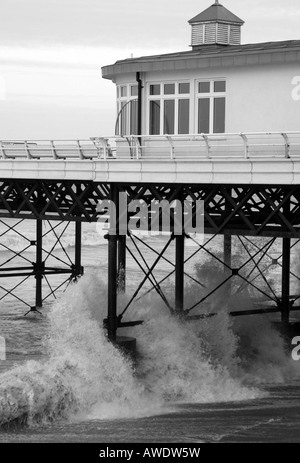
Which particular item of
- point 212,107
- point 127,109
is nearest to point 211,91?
point 212,107

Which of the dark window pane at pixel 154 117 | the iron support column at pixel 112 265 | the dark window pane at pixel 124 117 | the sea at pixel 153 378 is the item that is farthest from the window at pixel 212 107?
the sea at pixel 153 378

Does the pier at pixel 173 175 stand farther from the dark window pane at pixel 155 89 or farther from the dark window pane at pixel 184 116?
the dark window pane at pixel 155 89

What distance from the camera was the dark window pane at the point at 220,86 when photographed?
95.4 ft

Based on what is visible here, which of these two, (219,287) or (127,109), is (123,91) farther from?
(219,287)

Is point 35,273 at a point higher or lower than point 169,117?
lower

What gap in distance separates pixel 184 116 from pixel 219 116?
980mm

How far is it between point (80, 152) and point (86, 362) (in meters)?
5.58

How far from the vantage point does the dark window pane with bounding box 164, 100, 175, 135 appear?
29.8 metres

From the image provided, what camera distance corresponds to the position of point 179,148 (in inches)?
1133

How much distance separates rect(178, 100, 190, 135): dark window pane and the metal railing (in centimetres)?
36

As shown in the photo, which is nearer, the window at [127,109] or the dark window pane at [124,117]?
the window at [127,109]

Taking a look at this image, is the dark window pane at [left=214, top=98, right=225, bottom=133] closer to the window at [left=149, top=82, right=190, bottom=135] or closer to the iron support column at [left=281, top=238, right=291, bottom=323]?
the window at [left=149, top=82, right=190, bottom=135]

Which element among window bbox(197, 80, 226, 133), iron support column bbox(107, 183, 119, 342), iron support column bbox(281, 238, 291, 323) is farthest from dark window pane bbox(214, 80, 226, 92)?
iron support column bbox(281, 238, 291, 323)

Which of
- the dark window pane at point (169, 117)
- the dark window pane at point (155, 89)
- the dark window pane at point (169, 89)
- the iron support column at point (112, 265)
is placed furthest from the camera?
the dark window pane at point (155, 89)
